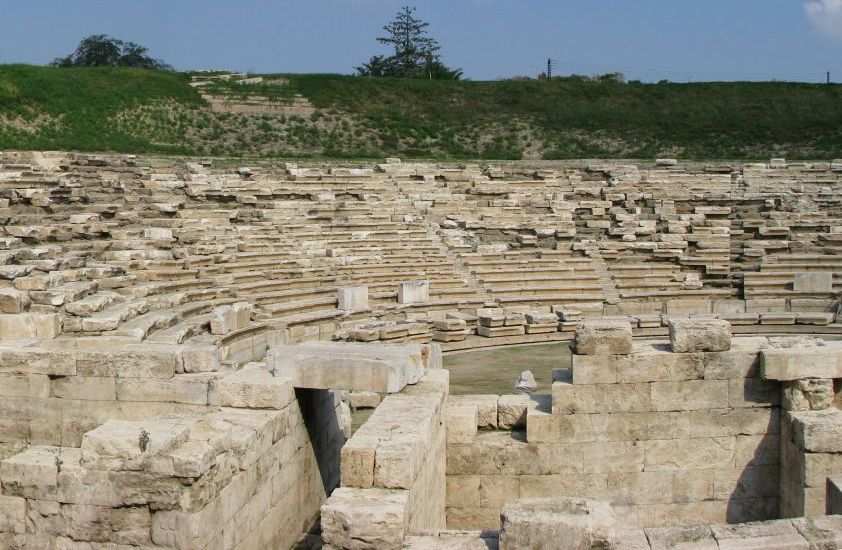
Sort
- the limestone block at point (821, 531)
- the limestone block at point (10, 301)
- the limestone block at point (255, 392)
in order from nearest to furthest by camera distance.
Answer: the limestone block at point (821, 531), the limestone block at point (255, 392), the limestone block at point (10, 301)

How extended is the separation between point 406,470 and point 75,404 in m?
3.73

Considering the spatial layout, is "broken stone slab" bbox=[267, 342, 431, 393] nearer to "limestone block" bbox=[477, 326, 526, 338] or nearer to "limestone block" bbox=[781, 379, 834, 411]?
"limestone block" bbox=[781, 379, 834, 411]

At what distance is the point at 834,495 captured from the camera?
6.25 m

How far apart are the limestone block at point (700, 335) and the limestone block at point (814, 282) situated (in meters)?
A: 12.3

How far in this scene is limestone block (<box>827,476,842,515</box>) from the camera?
240 inches

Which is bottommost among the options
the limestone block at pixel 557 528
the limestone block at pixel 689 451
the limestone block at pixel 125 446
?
the limestone block at pixel 689 451

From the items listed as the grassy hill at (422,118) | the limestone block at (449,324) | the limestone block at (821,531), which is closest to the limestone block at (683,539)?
the limestone block at (821,531)

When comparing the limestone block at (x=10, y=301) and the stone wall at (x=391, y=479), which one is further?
the limestone block at (x=10, y=301)

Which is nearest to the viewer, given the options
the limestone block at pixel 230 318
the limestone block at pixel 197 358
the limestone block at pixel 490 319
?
the limestone block at pixel 197 358

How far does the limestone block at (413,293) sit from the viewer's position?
57.8ft

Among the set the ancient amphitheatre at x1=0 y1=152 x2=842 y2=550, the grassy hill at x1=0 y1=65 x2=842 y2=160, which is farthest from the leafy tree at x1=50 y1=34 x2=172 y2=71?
the ancient amphitheatre at x1=0 y1=152 x2=842 y2=550

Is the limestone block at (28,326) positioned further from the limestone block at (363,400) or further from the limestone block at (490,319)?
the limestone block at (490,319)

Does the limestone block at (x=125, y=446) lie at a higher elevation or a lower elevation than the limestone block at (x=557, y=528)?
higher

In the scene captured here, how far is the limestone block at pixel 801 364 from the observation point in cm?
769
